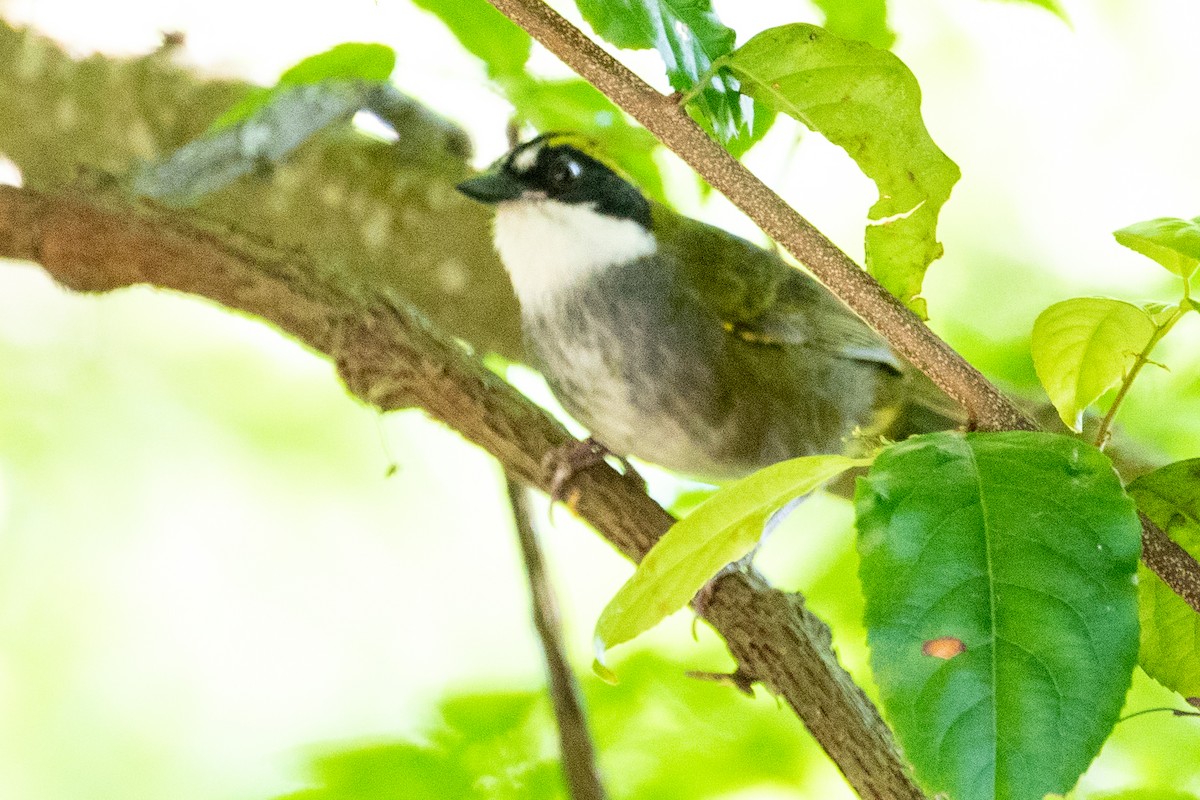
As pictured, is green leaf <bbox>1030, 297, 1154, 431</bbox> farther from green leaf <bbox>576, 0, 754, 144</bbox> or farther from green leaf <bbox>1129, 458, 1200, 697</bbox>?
green leaf <bbox>576, 0, 754, 144</bbox>

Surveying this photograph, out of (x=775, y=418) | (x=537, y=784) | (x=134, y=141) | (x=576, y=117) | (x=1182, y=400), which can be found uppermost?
(x=134, y=141)

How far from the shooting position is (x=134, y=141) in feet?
5.43

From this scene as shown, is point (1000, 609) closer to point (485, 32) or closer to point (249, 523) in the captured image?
point (485, 32)

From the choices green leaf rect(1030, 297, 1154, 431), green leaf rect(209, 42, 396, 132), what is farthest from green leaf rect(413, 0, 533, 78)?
green leaf rect(1030, 297, 1154, 431)

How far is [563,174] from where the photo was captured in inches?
65.1

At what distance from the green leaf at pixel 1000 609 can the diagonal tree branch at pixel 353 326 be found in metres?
0.58

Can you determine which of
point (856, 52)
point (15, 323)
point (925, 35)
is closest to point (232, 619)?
point (15, 323)

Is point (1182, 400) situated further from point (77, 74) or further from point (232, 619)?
point (232, 619)

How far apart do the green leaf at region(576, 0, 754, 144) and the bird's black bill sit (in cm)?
66

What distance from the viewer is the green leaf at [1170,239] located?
0.66m

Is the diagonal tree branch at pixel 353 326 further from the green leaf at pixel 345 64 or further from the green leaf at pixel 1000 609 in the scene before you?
the green leaf at pixel 1000 609

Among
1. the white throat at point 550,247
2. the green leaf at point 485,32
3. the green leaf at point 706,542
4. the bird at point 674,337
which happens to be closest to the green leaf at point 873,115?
the green leaf at point 706,542

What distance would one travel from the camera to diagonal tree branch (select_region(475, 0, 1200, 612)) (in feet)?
2.27

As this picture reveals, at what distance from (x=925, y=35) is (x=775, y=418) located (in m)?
1.06
